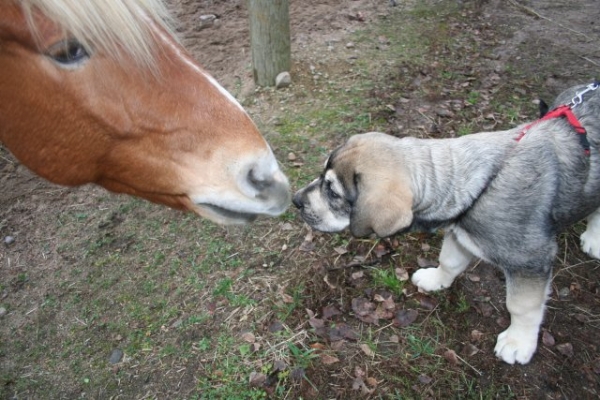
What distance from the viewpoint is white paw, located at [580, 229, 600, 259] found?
12.3 feet

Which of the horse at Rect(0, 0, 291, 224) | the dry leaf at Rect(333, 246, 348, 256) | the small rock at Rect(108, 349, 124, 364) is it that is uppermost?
the horse at Rect(0, 0, 291, 224)

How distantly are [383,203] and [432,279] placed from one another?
3.99 ft

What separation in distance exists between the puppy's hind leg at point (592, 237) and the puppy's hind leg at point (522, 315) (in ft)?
3.78

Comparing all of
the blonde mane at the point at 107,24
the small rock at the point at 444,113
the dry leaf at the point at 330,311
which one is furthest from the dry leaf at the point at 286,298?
the small rock at the point at 444,113

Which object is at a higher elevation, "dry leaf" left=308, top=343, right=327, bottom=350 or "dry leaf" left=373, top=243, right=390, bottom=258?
"dry leaf" left=373, top=243, right=390, bottom=258

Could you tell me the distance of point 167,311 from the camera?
11.9 ft

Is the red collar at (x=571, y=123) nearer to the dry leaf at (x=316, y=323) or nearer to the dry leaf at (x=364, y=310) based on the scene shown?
the dry leaf at (x=364, y=310)

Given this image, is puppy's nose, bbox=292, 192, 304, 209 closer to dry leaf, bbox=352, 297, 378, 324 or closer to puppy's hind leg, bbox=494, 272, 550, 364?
dry leaf, bbox=352, 297, 378, 324

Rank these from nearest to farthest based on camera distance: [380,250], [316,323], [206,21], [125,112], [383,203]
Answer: [125,112] → [383,203] → [316,323] → [380,250] → [206,21]

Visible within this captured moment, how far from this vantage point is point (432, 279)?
356 cm

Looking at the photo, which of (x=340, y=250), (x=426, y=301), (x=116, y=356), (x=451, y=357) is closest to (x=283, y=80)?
(x=340, y=250)

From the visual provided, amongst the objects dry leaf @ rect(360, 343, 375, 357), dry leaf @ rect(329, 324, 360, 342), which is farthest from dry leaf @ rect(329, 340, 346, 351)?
dry leaf @ rect(360, 343, 375, 357)

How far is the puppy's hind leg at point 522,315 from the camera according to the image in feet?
9.26

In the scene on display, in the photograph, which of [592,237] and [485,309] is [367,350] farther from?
[592,237]
